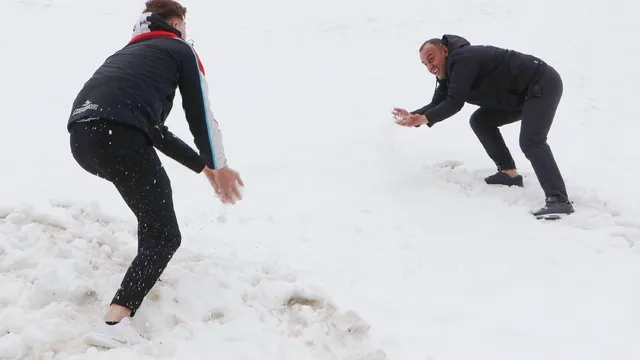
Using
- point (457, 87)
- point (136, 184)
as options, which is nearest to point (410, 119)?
point (457, 87)

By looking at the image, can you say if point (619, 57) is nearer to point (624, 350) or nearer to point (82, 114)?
point (624, 350)

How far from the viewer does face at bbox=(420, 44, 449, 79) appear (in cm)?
504

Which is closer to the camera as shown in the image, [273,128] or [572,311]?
[572,311]

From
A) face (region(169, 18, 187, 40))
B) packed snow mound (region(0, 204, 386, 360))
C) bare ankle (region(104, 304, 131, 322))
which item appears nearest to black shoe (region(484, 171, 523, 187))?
packed snow mound (region(0, 204, 386, 360))

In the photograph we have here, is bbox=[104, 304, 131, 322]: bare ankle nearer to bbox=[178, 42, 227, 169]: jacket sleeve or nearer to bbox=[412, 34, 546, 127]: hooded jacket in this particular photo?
bbox=[178, 42, 227, 169]: jacket sleeve

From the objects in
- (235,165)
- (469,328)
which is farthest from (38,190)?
(469,328)

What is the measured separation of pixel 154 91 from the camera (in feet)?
9.12

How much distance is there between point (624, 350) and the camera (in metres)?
3.02

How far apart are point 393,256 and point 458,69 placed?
1810mm

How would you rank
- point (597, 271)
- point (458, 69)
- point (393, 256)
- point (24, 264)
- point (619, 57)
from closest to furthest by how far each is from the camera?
point (24, 264), point (597, 271), point (393, 256), point (458, 69), point (619, 57)

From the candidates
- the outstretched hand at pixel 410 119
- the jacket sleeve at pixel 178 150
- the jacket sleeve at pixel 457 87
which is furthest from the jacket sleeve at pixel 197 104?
the jacket sleeve at pixel 457 87

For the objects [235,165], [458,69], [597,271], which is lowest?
[235,165]

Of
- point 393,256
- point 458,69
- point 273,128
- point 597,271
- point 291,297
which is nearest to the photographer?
point 291,297

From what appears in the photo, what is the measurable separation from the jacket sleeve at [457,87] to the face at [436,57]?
5.9 inches
